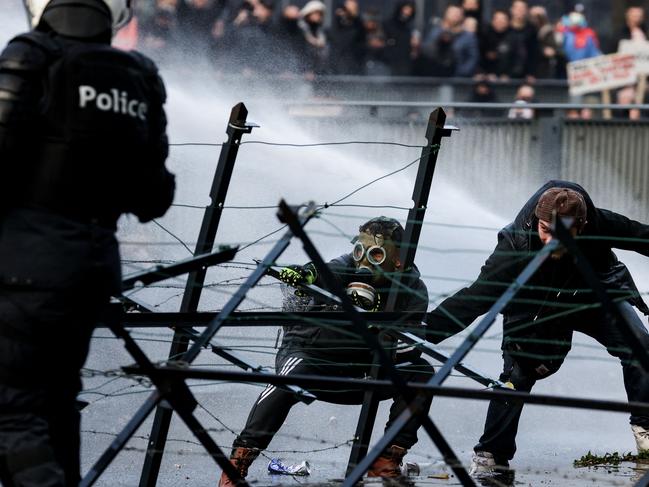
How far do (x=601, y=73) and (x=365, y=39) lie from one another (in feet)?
9.68

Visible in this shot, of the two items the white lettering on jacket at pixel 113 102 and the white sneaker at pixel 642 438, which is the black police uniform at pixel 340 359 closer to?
the white sneaker at pixel 642 438

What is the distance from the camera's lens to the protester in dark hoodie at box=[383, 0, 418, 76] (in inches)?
636

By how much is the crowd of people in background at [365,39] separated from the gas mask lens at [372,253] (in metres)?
7.12

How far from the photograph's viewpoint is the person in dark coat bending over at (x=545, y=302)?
7137 mm

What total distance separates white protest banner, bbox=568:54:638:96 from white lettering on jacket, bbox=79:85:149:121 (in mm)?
10203

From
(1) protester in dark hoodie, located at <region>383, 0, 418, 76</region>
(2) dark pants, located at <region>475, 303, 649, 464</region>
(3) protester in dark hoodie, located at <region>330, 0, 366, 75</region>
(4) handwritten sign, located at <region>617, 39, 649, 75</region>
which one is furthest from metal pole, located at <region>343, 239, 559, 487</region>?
(1) protester in dark hoodie, located at <region>383, 0, 418, 76</region>

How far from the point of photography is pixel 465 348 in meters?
5.13

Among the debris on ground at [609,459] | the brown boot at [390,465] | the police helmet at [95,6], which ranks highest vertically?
the police helmet at [95,6]

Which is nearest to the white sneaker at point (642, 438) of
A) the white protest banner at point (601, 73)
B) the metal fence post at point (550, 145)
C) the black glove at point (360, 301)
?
the black glove at point (360, 301)

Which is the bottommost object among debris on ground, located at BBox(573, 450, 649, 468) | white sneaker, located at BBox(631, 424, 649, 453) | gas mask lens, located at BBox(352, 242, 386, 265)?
debris on ground, located at BBox(573, 450, 649, 468)

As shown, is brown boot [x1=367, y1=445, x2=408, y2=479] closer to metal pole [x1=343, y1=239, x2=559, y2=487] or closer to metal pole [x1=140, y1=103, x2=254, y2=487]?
metal pole [x1=140, y1=103, x2=254, y2=487]

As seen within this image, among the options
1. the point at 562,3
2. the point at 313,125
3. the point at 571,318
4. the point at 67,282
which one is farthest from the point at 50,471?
the point at 562,3

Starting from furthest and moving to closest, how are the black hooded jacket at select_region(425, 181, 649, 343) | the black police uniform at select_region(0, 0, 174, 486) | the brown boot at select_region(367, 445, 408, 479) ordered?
the black hooded jacket at select_region(425, 181, 649, 343), the brown boot at select_region(367, 445, 408, 479), the black police uniform at select_region(0, 0, 174, 486)

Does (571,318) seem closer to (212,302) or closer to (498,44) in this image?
(212,302)
